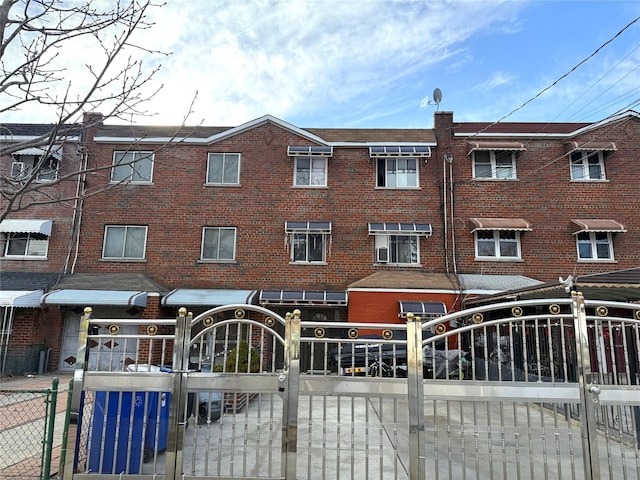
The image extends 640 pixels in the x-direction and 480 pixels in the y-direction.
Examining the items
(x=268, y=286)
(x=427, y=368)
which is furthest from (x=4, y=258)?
(x=427, y=368)

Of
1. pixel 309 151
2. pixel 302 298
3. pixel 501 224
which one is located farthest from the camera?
pixel 309 151

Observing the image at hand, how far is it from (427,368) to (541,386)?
5911mm

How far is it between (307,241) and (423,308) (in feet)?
16.0

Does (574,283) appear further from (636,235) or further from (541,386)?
(636,235)

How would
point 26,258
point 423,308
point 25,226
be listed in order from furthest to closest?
point 26,258 → point 25,226 → point 423,308

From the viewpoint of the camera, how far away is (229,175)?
52.9ft

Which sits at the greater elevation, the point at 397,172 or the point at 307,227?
the point at 397,172

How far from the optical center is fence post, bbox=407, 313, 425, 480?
163 inches

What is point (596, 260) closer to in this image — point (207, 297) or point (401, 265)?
point (401, 265)

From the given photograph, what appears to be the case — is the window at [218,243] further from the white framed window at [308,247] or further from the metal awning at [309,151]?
the metal awning at [309,151]

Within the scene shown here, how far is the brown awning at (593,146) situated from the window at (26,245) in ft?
65.6

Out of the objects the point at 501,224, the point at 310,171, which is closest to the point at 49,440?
the point at 310,171

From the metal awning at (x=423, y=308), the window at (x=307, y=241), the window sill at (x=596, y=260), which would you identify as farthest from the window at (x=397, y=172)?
the window sill at (x=596, y=260)

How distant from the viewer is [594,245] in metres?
15.0
